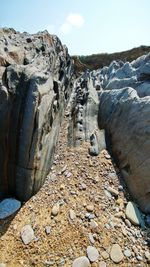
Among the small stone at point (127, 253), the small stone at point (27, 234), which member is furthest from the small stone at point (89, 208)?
the small stone at point (27, 234)

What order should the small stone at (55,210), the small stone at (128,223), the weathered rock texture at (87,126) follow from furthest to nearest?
the weathered rock texture at (87,126) < the small stone at (55,210) < the small stone at (128,223)

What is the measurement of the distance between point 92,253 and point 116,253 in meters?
0.35

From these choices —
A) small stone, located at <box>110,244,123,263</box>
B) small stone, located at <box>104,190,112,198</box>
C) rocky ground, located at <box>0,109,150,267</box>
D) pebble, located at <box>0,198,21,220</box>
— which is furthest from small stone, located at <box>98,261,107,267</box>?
pebble, located at <box>0,198,21,220</box>

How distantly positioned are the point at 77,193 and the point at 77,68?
18.7m

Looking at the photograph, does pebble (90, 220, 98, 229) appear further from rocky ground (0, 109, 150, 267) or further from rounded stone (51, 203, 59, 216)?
Answer: rounded stone (51, 203, 59, 216)

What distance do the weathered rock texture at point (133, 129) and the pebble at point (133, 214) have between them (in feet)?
0.47

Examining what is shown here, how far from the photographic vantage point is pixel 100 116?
641 cm

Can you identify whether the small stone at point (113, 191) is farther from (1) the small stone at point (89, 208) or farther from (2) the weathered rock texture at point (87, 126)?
(2) the weathered rock texture at point (87, 126)

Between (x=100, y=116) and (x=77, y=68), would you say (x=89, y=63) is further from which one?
(x=100, y=116)

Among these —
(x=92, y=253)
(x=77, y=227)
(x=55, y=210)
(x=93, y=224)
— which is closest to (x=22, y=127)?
(x=55, y=210)

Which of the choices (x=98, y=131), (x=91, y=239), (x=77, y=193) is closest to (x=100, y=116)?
(x=98, y=131)

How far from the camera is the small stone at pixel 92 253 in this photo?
3.14 meters

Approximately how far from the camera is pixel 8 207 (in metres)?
3.84

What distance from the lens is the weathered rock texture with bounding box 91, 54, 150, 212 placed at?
13.3 ft
